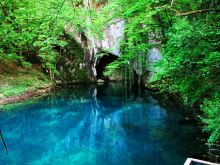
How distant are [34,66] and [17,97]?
6.55 metres

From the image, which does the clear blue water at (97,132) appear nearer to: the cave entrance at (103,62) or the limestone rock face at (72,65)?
the limestone rock face at (72,65)

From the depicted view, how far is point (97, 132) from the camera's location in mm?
11305

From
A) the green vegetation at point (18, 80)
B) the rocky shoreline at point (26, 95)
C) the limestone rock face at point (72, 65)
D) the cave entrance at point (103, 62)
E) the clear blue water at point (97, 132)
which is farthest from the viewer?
the cave entrance at point (103, 62)

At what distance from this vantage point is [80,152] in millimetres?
9016

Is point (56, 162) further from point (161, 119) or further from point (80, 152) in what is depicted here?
point (161, 119)

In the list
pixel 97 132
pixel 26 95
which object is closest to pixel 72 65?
pixel 26 95

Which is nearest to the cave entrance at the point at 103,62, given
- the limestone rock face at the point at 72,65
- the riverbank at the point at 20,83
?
the limestone rock face at the point at 72,65

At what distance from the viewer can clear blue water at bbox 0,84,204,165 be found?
27.7 ft

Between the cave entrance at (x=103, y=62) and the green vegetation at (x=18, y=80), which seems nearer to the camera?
the green vegetation at (x=18, y=80)

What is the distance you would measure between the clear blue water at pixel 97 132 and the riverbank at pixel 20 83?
1062 mm

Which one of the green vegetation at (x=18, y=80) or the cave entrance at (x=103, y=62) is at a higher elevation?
the cave entrance at (x=103, y=62)

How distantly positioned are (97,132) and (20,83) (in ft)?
29.8

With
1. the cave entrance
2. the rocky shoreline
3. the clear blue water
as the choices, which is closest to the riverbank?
the rocky shoreline

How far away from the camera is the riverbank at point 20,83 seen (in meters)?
16.5
